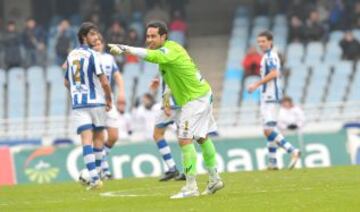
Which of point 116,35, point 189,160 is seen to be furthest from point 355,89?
point 189,160

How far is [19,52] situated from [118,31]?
10.4 feet

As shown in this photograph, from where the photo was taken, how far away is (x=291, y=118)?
29859 millimetres

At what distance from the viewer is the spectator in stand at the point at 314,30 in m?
36.6

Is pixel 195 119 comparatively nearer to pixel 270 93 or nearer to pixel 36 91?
pixel 270 93

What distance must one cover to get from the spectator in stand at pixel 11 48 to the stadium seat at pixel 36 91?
28.1 inches

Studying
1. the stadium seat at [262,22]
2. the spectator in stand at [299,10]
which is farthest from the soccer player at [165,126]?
the stadium seat at [262,22]

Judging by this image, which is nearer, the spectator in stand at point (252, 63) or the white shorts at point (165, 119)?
the white shorts at point (165, 119)

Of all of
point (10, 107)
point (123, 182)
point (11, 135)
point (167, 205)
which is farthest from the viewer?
point (10, 107)

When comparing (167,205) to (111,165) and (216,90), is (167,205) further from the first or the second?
(216,90)

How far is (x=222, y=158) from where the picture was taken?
27.9 meters

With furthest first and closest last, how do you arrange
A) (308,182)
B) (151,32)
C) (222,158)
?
(222,158)
(308,182)
(151,32)

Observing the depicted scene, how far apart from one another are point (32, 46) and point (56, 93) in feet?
7.31

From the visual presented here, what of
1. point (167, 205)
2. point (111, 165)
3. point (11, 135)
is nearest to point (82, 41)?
point (167, 205)

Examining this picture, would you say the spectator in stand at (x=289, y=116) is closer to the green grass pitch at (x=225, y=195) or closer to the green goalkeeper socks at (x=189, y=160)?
the green grass pitch at (x=225, y=195)
